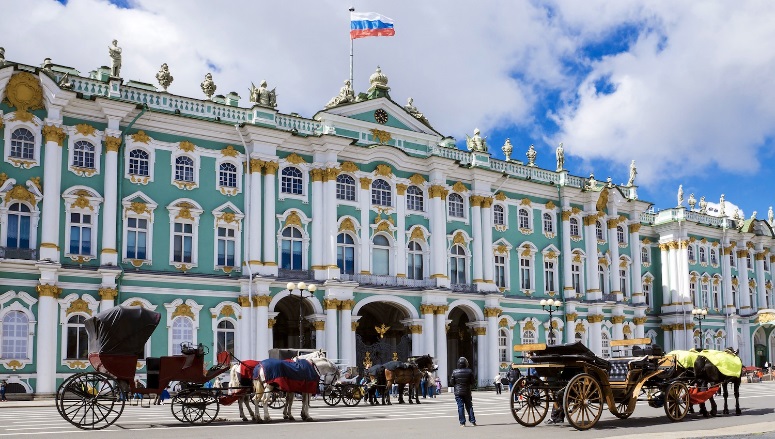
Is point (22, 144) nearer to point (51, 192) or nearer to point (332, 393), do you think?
point (51, 192)

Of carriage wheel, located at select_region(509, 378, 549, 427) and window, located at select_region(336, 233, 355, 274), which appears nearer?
carriage wheel, located at select_region(509, 378, 549, 427)

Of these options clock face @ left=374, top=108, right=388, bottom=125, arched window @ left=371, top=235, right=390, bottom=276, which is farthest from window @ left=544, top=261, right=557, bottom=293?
clock face @ left=374, top=108, right=388, bottom=125

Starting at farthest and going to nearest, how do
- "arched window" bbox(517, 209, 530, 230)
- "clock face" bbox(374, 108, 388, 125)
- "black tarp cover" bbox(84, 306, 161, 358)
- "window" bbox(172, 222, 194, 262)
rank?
"arched window" bbox(517, 209, 530, 230) → "clock face" bbox(374, 108, 388, 125) → "window" bbox(172, 222, 194, 262) → "black tarp cover" bbox(84, 306, 161, 358)

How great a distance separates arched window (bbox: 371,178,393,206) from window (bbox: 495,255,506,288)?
334 inches

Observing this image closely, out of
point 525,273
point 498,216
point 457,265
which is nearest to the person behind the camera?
point 457,265

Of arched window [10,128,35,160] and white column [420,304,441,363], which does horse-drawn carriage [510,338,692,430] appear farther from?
arched window [10,128,35,160]

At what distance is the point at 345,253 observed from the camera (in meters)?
43.0

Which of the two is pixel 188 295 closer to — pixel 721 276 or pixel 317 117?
pixel 317 117

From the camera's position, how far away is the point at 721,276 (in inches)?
2603

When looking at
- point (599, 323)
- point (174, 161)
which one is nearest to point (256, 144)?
point (174, 161)

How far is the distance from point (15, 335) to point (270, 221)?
40.2 ft

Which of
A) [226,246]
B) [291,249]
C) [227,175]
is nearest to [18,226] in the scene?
[226,246]

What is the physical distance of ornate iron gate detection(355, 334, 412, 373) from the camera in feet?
142

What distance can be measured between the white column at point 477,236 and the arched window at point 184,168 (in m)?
16.7
